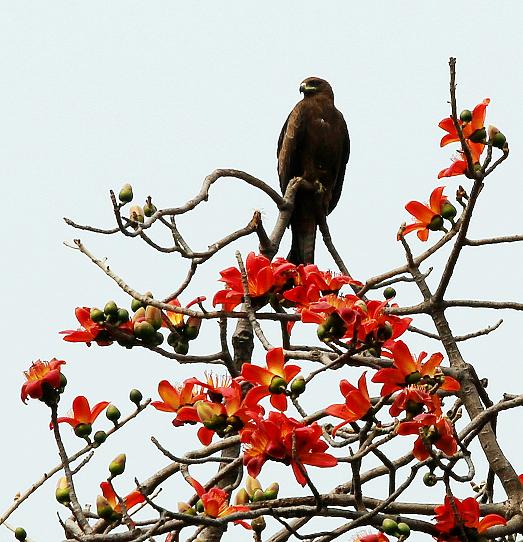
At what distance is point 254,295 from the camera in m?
3.12

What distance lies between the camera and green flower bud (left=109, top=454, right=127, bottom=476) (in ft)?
8.90

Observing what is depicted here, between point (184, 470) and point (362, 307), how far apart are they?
720mm

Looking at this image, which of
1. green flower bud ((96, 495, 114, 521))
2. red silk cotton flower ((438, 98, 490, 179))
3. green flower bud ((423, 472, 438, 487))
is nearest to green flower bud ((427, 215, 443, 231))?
red silk cotton flower ((438, 98, 490, 179))

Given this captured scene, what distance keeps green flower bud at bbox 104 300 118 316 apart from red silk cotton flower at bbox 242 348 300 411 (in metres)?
0.63

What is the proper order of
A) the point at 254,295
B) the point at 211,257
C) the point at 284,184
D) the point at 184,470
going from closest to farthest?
the point at 184,470 < the point at 254,295 < the point at 211,257 < the point at 284,184

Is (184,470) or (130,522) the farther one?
(184,470)

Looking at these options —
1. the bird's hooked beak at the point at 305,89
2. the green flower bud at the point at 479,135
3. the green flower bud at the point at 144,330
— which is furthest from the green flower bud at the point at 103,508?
the bird's hooked beak at the point at 305,89

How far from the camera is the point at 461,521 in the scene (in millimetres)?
2555

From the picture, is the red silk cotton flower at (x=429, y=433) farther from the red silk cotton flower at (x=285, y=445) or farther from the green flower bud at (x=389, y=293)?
the green flower bud at (x=389, y=293)

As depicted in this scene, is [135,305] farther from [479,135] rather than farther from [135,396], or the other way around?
[479,135]

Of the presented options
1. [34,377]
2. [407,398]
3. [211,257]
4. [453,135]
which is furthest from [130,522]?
[453,135]

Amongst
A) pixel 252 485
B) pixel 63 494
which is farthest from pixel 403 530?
pixel 63 494

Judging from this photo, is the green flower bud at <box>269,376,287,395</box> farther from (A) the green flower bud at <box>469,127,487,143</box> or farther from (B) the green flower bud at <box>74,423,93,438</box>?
(A) the green flower bud at <box>469,127,487,143</box>

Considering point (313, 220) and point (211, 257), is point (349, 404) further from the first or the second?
point (313, 220)
